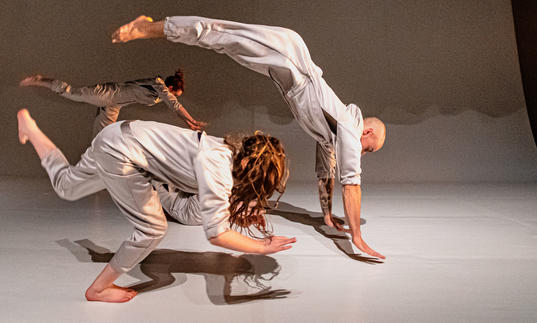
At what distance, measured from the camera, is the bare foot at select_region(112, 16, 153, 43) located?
235 cm

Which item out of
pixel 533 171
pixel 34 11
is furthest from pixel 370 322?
pixel 34 11

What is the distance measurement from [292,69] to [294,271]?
3.40 ft

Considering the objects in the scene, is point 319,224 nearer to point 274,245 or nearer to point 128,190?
point 274,245

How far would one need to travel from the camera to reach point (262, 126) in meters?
5.62

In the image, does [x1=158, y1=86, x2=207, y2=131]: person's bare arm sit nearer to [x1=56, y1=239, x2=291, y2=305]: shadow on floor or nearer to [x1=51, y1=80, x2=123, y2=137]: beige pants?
[x1=51, y1=80, x2=123, y2=137]: beige pants

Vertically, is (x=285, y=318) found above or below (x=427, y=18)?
below

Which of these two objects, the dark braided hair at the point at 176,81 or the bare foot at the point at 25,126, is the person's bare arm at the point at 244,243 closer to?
the bare foot at the point at 25,126

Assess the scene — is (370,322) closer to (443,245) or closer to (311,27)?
(443,245)

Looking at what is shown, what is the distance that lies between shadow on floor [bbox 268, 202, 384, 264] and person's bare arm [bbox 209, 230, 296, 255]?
85 centimetres

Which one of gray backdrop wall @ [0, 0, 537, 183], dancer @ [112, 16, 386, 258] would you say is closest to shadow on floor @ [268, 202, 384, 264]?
dancer @ [112, 16, 386, 258]

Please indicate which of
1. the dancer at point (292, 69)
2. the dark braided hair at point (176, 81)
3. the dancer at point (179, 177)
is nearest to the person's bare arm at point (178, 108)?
the dark braided hair at point (176, 81)

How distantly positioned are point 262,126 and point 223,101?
550 mm

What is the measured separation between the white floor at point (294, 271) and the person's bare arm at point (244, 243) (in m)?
0.25

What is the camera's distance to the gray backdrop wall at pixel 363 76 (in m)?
5.50
